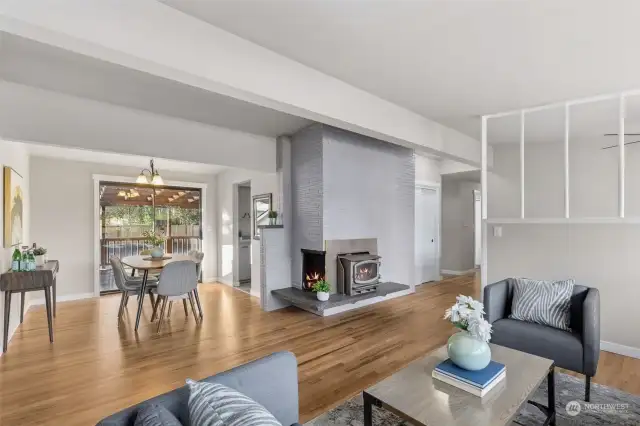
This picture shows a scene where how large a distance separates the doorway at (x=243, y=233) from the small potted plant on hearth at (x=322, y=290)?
9.11ft

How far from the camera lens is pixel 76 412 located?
7.28ft

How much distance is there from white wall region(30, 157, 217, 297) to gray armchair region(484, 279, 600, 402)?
20.6 ft

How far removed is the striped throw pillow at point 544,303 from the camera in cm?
262

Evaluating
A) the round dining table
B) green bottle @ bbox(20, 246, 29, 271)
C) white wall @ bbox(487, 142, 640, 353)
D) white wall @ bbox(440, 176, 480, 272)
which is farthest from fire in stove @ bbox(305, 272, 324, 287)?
white wall @ bbox(440, 176, 480, 272)

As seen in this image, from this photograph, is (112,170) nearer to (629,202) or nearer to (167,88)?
(167,88)

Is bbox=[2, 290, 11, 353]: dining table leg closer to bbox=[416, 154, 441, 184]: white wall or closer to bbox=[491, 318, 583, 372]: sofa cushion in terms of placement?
bbox=[491, 318, 583, 372]: sofa cushion

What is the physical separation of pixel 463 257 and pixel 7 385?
7887 mm

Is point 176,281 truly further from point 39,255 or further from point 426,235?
point 426,235

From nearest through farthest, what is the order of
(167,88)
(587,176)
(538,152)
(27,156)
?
1. (167,88)
2. (587,176)
3. (538,152)
4. (27,156)

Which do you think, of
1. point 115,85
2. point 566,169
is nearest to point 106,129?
point 115,85

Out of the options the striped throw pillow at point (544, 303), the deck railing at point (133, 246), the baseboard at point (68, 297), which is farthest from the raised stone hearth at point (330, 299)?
the baseboard at point (68, 297)

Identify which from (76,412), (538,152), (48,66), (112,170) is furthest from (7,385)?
(538,152)

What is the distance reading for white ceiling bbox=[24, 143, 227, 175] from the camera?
4842mm

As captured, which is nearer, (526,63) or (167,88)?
(526,63)
